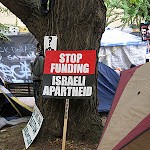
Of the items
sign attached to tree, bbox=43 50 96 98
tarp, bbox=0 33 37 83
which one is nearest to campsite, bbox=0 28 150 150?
sign attached to tree, bbox=43 50 96 98

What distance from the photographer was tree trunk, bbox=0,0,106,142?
18.9 feet

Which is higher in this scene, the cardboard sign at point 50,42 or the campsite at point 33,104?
the cardboard sign at point 50,42

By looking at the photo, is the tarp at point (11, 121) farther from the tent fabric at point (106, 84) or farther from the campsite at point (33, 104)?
the tent fabric at point (106, 84)

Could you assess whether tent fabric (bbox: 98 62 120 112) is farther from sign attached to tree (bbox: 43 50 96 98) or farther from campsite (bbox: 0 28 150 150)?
sign attached to tree (bbox: 43 50 96 98)

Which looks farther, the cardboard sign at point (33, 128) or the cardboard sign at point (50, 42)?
the cardboard sign at point (33, 128)

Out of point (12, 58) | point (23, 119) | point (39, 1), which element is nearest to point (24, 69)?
point (12, 58)

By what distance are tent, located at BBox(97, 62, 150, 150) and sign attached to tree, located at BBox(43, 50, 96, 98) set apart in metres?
1.30

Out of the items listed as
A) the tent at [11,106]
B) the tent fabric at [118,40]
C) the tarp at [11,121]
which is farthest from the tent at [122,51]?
the tarp at [11,121]

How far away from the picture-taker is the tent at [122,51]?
16906 millimetres

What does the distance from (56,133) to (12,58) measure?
9.04 metres

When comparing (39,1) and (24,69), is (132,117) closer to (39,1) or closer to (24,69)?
(39,1)

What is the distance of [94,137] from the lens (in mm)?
6145

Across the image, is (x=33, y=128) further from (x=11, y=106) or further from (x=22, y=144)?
(x=11, y=106)

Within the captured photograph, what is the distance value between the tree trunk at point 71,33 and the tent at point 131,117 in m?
1.86
